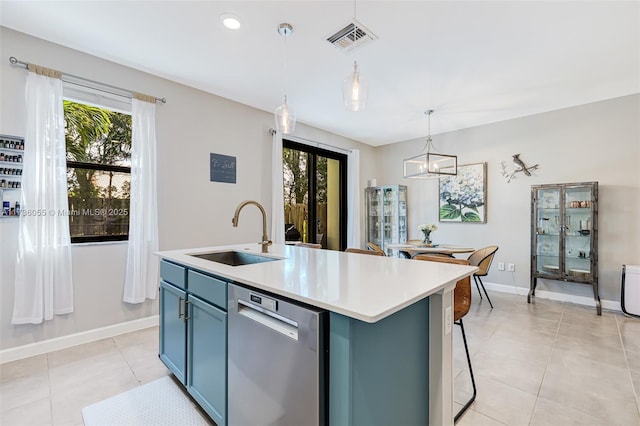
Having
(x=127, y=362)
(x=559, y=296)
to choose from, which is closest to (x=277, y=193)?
(x=127, y=362)

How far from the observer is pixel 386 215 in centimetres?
566

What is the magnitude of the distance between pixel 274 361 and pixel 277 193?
317 centimetres

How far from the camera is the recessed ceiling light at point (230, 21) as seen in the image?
2.17 metres

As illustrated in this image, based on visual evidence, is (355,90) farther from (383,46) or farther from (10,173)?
(10,173)

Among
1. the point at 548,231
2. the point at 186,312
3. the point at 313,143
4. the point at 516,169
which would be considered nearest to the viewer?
the point at 186,312

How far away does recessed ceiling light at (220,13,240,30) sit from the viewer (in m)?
2.17

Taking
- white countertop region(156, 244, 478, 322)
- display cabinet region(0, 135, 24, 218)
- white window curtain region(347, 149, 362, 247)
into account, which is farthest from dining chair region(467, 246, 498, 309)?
display cabinet region(0, 135, 24, 218)

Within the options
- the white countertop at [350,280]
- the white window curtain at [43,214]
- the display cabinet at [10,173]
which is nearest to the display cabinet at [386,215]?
the white countertop at [350,280]

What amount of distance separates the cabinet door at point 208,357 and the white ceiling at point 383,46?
6.80 ft

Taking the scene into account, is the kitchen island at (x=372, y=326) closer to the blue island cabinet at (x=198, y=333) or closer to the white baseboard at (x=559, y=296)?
the blue island cabinet at (x=198, y=333)

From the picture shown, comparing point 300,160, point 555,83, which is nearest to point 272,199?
point 300,160

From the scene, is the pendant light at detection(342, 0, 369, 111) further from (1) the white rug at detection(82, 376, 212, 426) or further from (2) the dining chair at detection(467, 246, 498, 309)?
(2) the dining chair at detection(467, 246, 498, 309)

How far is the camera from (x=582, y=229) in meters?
3.70

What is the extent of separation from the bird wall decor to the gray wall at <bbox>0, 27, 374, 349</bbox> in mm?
3248
